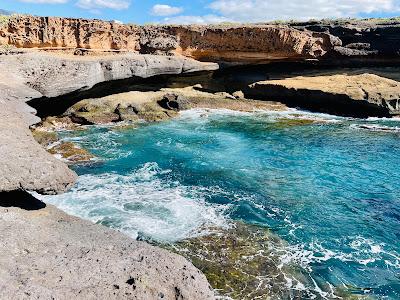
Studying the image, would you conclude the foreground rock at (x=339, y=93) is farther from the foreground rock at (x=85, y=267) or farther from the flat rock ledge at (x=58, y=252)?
the foreground rock at (x=85, y=267)

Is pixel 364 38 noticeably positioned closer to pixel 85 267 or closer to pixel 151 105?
pixel 151 105

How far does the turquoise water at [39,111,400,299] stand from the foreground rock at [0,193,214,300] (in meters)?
4.81

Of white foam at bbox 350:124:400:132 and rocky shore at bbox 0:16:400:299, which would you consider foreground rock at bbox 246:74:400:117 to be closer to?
rocky shore at bbox 0:16:400:299

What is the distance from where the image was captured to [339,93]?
35938 millimetres

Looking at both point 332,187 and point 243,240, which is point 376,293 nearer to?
point 243,240

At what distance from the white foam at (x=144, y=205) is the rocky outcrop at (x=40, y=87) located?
3.76 meters

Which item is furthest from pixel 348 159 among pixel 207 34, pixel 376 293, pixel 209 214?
pixel 207 34

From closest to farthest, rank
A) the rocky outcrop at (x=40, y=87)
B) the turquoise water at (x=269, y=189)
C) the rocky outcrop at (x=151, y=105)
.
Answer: the rocky outcrop at (x=40, y=87)
the turquoise water at (x=269, y=189)
the rocky outcrop at (x=151, y=105)

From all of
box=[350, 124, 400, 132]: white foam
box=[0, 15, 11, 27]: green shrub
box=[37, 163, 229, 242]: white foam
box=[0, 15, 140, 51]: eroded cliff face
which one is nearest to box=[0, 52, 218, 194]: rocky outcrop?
box=[37, 163, 229, 242]: white foam

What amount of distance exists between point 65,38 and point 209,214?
25.6 m

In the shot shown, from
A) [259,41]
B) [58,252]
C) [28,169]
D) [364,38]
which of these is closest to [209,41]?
[259,41]

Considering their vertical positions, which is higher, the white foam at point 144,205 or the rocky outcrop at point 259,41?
the rocky outcrop at point 259,41

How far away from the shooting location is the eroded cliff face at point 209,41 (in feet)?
119

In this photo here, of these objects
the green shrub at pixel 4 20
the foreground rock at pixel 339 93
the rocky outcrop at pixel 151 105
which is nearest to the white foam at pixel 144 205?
the rocky outcrop at pixel 151 105
